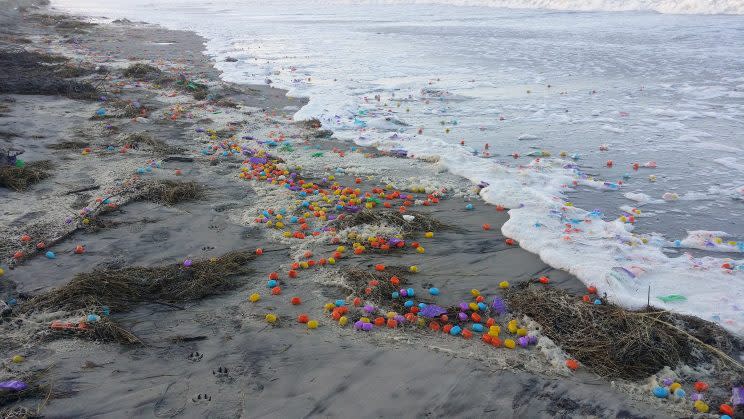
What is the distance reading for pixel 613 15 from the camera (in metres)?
34.9

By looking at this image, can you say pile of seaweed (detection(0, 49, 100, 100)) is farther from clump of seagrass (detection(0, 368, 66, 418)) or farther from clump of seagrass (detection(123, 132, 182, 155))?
clump of seagrass (detection(0, 368, 66, 418))

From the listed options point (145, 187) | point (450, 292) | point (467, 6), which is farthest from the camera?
point (467, 6)

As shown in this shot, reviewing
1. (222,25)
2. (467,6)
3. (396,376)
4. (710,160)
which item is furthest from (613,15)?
(396,376)

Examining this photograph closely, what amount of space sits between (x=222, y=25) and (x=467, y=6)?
87.0ft

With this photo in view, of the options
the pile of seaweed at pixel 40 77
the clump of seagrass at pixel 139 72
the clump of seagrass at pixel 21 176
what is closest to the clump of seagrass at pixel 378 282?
the clump of seagrass at pixel 21 176

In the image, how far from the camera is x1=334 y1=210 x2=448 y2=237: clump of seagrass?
604 cm

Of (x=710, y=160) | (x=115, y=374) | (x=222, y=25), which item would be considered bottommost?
(x=115, y=374)

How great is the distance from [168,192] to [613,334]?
18.8ft

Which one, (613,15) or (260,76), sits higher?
(613,15)

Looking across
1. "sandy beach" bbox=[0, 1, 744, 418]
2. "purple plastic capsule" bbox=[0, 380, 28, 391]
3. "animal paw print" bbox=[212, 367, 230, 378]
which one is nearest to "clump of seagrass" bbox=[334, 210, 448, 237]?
"sandy beach" bbox=[0, 1, 744, 418]

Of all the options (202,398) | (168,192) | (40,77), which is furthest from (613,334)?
A: (40,77)

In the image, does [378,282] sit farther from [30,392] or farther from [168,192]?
[168,192]

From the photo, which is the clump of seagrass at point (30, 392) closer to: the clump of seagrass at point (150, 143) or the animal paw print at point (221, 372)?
the animal paw print at point (221, 372)

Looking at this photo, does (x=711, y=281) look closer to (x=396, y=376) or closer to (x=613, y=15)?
(x=396, y=376)
